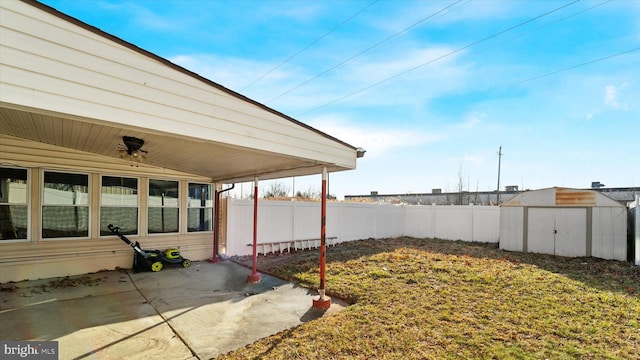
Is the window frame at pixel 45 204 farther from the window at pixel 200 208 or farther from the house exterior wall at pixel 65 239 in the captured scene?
the window at pixel 200 208

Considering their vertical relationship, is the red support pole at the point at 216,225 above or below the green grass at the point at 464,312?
above

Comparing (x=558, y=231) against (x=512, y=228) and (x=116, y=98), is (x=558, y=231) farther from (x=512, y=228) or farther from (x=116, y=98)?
(x=116, y=98)

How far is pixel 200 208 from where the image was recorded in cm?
831

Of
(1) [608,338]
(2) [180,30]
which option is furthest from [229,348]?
(2) [180,30]

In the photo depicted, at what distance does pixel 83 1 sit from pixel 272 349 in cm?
664

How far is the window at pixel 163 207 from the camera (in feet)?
24.5

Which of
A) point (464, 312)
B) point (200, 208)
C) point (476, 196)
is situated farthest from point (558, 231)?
point (476, 196)

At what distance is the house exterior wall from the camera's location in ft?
18.6

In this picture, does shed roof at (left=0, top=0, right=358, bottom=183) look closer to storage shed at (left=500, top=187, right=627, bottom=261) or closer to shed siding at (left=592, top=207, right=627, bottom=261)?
storage shed at (left=500, top=187, right=627, bottom=261)

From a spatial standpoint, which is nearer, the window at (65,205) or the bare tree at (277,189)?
the window at (65,205)

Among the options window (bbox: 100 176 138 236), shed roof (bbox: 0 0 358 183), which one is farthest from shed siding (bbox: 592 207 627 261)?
window (bbox: 100 176 138 236)

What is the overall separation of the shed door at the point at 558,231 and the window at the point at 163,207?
435 inches

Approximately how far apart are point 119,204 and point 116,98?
531 centimetres

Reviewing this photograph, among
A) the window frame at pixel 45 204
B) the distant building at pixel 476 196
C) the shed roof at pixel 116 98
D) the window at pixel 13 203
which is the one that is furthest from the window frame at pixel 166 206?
the distant building at pixel 476 196
